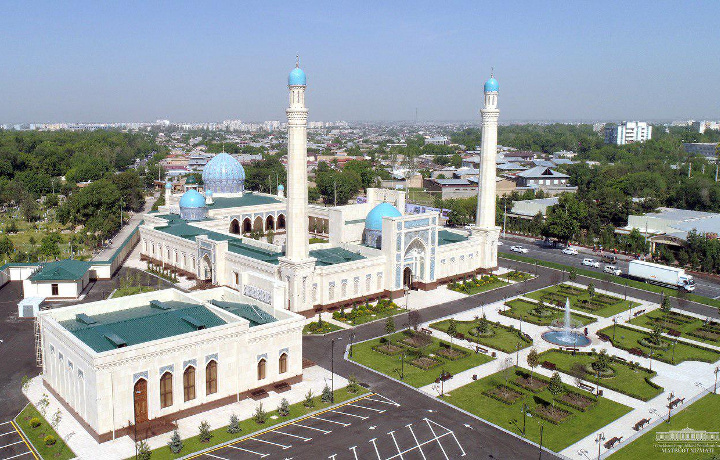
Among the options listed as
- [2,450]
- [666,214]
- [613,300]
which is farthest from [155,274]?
[666,214]

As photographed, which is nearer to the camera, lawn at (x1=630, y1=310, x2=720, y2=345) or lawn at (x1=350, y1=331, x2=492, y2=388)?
lawn at (x1=350, y1=331, x2=492, y2=388)

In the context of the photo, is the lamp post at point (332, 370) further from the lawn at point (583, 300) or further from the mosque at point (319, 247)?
the lawn at point (583, 300)

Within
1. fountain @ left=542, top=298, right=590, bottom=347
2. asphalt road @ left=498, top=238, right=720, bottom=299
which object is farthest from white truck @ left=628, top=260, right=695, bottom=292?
fountain @ left=542, top=298, right=590, bottom=347

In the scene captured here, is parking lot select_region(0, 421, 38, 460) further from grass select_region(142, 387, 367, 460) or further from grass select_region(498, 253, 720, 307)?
grass select_region(498, 253, 720, 307)

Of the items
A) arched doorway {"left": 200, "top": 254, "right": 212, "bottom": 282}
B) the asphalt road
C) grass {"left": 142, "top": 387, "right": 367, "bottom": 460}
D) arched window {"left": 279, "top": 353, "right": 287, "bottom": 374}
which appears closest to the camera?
grass {"left": 142, "top": 387, "right": 367, "bottom": 460}

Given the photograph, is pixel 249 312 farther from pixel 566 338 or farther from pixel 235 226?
pixel 235 226

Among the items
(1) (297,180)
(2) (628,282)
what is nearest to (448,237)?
(2) (628,282)

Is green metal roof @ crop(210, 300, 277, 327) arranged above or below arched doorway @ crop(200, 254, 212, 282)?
above
